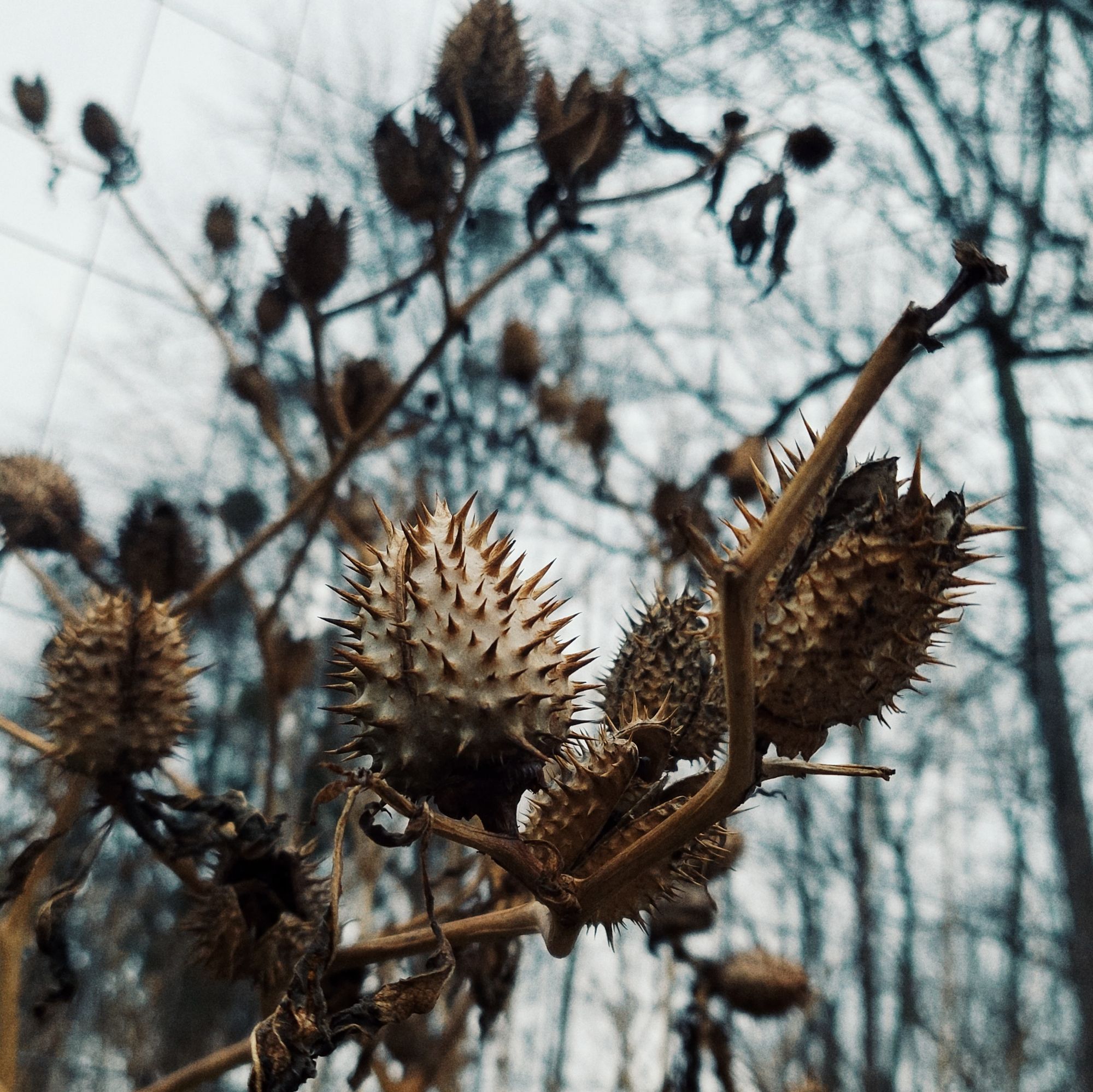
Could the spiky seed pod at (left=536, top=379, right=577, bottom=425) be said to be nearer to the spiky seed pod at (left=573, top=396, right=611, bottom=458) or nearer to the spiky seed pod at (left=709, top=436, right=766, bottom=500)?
the spiky seed pod at (left=573, top=396, right=611, bottom=458)

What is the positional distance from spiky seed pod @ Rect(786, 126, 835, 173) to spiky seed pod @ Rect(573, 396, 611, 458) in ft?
4.45

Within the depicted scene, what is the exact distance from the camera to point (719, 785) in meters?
0.82

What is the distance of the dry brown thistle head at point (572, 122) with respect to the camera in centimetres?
226

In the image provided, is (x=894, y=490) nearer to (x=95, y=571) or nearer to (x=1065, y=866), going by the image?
(x=95, y=571)

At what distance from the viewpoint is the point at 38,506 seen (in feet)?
7.48

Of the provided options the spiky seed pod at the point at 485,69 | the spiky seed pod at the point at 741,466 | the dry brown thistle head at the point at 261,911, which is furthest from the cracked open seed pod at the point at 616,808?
the spiky seed pod at the point at 741,466

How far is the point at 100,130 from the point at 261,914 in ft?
7.15

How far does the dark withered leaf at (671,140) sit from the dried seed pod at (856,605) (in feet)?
5.13

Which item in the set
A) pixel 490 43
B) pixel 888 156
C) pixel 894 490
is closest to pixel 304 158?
pixel 888 156

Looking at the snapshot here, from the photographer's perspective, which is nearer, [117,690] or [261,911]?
[261,911]

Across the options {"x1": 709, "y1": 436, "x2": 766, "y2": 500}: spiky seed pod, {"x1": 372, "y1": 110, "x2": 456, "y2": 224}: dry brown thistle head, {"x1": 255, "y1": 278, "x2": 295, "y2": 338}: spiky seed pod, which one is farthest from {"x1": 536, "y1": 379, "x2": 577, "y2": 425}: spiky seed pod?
{"x1": 372, "y1": 110, "x2": 456, "y2": 224}: dry brown thistle head

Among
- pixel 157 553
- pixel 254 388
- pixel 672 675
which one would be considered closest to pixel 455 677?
pixel 672 675

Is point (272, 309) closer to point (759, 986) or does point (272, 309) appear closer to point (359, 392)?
point (359, 392)

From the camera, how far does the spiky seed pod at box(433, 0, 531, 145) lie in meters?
2.41
